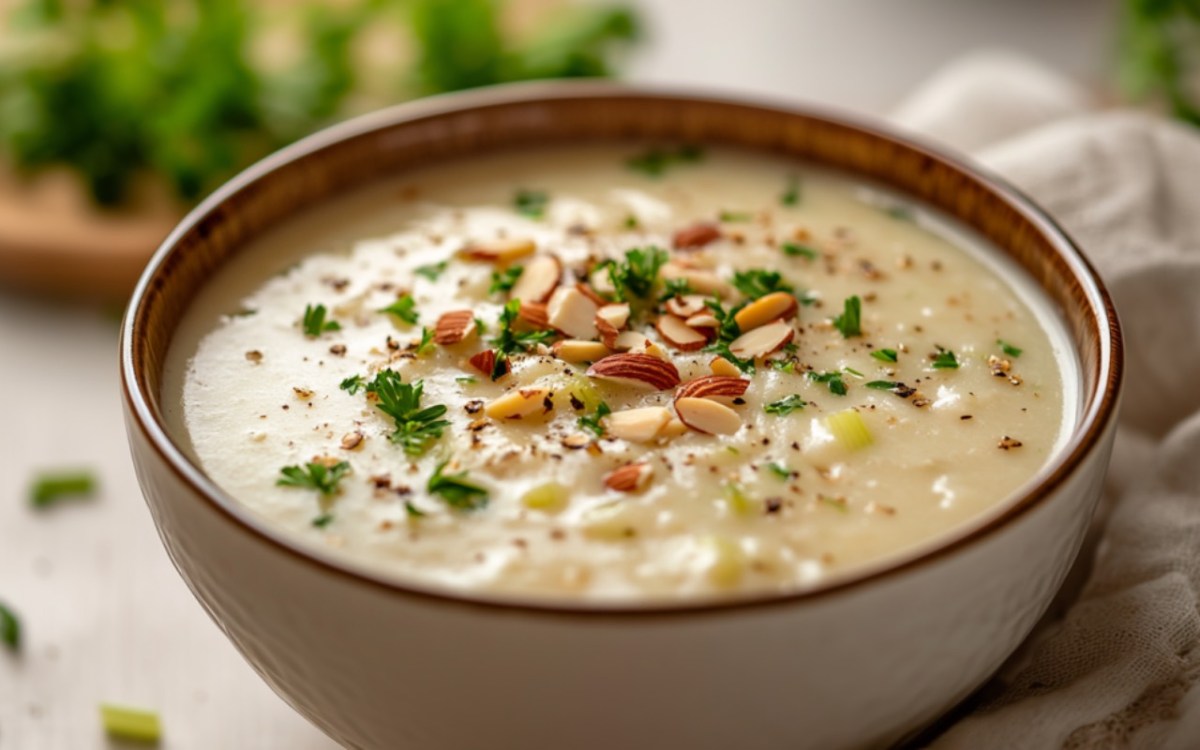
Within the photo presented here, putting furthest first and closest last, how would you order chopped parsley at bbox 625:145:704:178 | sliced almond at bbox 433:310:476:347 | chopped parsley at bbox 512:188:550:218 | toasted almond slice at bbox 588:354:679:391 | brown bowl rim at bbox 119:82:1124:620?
chopped parsley at bbox 625:145:704:178
chopped parsley at bbox 512:188:550:218
sliced almond at bbox 433:310:476:347
toasted almond slice at bbox 588:354:679:391
brown bowl rim at bbox 119:82:1124:620

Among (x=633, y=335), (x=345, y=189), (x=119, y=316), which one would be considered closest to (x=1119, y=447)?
(x=633, y=335)

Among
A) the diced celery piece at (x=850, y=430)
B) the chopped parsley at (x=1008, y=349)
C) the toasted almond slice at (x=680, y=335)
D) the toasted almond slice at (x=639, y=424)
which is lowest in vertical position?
the diced celery piece at (x=850, y=430)

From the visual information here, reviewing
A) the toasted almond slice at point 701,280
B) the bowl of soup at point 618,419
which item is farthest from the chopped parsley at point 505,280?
the toasted almond slice at point 701,280

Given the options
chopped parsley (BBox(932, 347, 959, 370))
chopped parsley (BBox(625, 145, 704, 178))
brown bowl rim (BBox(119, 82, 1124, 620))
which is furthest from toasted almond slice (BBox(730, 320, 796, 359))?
chopped parsley (BBox(625, 145, 704, 178))

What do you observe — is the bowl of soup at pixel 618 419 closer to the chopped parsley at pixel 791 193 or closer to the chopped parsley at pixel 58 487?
the chopped parsley at pixel 791 193

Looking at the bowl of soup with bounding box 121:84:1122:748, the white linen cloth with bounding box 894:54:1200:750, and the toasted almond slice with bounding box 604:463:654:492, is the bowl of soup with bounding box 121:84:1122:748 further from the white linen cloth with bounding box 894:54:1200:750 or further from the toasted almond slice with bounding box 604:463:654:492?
the white linen cloth with bounding box 894:54:1200:750

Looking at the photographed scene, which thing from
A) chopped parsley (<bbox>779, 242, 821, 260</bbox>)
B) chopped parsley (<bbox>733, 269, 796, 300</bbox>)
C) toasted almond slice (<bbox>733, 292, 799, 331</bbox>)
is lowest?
toasted almond slice (<bbox>733, 292, 799, 331</bbox>)

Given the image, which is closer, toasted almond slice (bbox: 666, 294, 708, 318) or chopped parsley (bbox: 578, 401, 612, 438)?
chopped parsley (bbox: 578, 401, 612, 438)
